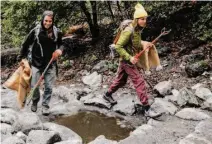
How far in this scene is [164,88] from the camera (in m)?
8.18

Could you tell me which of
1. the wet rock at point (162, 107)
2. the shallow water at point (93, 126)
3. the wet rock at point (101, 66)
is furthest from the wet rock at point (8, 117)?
the wet rock at point (101, 66)

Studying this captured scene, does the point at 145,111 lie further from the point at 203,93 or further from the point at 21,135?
the point at 21,135

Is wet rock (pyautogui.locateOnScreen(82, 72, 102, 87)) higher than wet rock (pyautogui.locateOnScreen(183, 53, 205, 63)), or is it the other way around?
wet rock (pyautogui.locateOnScreen(183, 53, 205, 63))

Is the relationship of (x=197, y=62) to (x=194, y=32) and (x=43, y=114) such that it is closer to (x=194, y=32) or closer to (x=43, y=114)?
(x=194, y=32)

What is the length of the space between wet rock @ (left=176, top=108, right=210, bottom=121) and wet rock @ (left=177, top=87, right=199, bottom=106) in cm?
34

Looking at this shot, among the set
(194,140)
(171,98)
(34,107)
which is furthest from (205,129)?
(34,107)

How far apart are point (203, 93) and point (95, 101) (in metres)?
2.10

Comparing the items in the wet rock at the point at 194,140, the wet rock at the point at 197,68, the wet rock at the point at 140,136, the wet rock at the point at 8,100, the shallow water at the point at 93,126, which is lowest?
the wet rock at the point at 8,100

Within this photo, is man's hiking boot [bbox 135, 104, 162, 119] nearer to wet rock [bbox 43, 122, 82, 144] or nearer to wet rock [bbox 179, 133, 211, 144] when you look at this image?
wet rock [bbox 179, 133, 211, 144]

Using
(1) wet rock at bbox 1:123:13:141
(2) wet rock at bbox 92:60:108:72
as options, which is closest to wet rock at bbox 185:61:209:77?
(2) wet rock at bbox 92:60:108:72

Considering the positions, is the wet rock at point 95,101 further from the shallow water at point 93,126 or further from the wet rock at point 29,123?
the wet rock at point 29,123

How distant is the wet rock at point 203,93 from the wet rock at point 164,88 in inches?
23.5

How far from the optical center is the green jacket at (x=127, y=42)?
696 centimetres

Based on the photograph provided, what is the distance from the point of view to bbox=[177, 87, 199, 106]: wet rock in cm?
748
